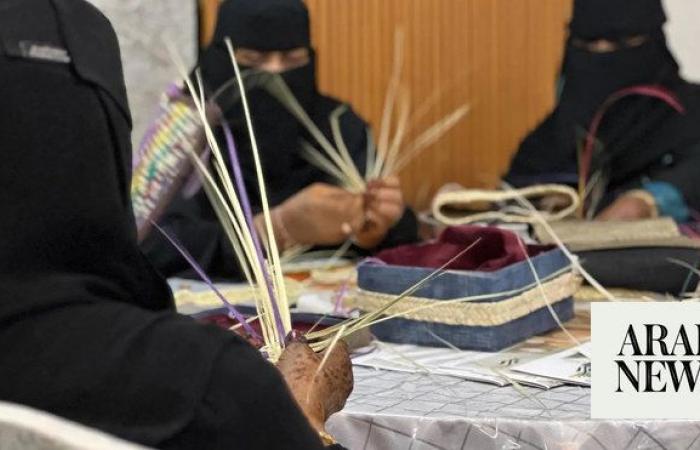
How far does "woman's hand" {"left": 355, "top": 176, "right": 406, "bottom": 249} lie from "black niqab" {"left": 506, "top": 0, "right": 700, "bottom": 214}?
2.76 feet

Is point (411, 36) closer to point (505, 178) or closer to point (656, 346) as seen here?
point (505, 178)

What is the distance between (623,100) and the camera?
2820 millimetres

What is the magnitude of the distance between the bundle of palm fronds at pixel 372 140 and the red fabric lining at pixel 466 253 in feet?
1.98

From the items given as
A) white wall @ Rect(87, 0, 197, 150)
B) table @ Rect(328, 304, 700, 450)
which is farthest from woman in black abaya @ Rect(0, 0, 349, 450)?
white wall @ Rect(87, 0, 197, 150)

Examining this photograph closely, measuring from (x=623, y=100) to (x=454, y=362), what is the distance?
5.42 feet

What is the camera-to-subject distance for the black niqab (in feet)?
9.12

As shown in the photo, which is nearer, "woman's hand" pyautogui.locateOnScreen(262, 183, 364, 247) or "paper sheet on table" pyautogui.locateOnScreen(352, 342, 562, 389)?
"paper sheet on table" pyautogui.locateOnScreen(352, 342, 562, 389)

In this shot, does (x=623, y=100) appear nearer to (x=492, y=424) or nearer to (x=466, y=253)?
(x=466, y=253)

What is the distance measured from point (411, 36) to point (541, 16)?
1.49 feet

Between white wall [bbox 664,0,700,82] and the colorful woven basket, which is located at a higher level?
the colorful woven basket

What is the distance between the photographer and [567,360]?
4.33 ft

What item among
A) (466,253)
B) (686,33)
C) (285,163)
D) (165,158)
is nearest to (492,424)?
(466,253)

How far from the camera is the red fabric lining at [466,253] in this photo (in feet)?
4.90

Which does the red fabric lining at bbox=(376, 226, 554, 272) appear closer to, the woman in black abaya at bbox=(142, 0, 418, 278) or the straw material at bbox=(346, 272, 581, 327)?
the straw material at bbox=(346, 272, 581, 327)
